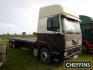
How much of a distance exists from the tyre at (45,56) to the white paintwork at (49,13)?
103cm

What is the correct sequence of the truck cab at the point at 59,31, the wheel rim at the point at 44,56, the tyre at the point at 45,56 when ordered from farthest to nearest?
1. the wheel rim at the point at 44,56
2. the tyre at the point at 45,56
3. the truck cab at the point at 59,31

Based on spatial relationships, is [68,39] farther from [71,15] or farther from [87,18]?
[87,18]

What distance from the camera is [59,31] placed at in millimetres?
7562

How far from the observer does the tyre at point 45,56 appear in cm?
806

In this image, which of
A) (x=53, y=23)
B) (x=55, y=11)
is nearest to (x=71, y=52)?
(x=53, y=23)

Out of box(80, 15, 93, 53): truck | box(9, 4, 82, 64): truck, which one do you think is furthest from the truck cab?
box(80, 15, 93, 53): truck

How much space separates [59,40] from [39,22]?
195 centimetres

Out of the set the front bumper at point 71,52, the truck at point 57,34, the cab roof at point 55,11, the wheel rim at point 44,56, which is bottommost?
the wheel rim at point 44,56

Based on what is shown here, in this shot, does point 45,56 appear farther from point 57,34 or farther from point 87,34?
point 87,34

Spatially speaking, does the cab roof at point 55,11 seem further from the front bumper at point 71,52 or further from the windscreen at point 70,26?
the front bumper at point 71,52

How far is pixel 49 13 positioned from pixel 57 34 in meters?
1.37

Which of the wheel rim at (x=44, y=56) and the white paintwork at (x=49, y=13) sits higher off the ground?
the white paintwork at (x=49, y=13)

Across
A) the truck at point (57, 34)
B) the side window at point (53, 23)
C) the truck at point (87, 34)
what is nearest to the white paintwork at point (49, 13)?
the truck at point (57, 34)

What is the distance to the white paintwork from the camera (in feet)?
25.9
